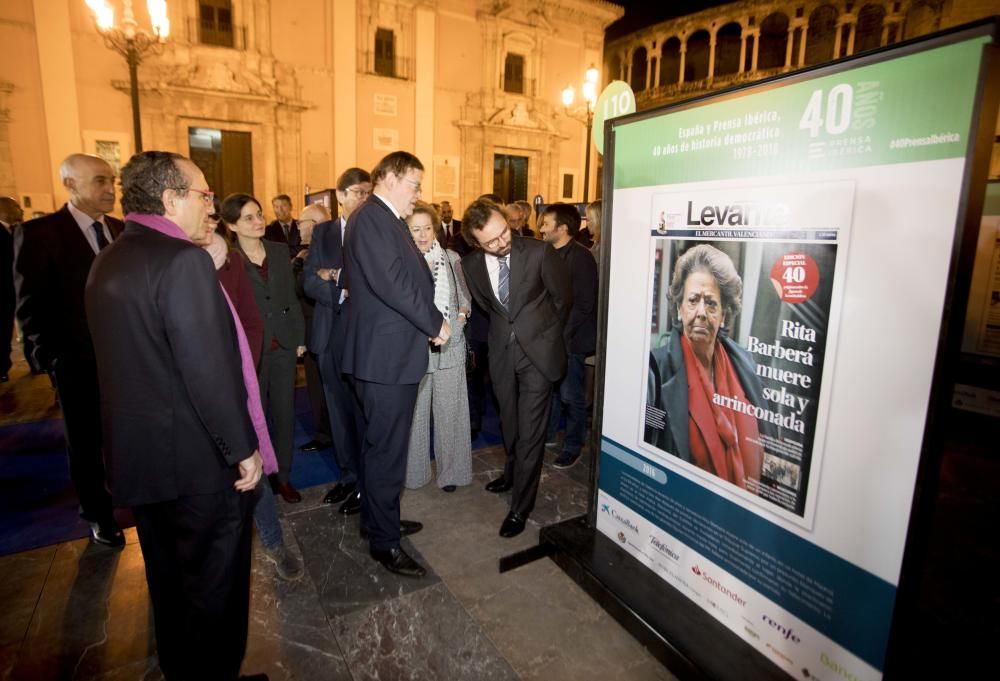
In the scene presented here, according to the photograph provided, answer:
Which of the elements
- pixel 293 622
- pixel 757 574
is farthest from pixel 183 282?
pixel 757 574

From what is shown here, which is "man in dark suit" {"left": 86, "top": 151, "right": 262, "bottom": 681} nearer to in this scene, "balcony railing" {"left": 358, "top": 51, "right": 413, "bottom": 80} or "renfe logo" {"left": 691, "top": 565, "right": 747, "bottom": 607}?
"renfe logo" {"left": 691, "top": 565, "right": 747, "bottom": 607}

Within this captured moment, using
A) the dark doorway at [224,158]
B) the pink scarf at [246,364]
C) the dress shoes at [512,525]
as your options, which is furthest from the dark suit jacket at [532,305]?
the dark doorway at [224,158]

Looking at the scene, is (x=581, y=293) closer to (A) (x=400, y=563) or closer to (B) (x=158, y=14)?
(A) (x=400, y=563)

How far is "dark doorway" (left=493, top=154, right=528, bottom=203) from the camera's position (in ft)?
64.0

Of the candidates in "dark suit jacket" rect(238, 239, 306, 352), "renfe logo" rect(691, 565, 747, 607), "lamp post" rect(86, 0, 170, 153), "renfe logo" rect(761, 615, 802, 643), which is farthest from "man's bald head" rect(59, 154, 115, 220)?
"lamp post" rect(86, 0, 170, 153)

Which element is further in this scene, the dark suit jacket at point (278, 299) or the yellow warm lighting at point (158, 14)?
the yellow warm lighting at point (158, 14)

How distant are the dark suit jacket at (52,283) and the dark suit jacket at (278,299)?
2.66ft

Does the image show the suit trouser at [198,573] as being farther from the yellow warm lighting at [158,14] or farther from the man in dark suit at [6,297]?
the yellow warm lighting at [158,14]

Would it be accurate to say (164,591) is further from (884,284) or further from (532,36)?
(532,36)

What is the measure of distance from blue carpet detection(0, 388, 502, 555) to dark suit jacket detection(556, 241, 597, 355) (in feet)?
3.89

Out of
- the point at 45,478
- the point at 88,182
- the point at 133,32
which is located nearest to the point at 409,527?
the point at 88,182

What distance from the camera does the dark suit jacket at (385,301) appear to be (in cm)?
254

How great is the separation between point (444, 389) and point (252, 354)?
1.19m

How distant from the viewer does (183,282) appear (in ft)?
5.20
